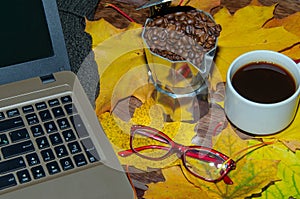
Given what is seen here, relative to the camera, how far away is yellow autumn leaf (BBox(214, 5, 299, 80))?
0.91m

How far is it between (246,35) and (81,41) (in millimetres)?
239

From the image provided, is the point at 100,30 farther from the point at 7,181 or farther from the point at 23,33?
the point at 7,181

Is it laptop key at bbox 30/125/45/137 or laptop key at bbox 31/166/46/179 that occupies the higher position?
laptop key at bbox 30/125/45/137

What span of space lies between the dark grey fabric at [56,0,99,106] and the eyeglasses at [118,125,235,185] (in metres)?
0.09

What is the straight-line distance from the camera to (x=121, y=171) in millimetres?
782

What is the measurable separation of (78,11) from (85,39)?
0.06m

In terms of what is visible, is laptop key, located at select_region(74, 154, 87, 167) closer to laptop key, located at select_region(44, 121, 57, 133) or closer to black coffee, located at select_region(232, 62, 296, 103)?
A: laptop key, located at select_region(44, 121, 57, 133)

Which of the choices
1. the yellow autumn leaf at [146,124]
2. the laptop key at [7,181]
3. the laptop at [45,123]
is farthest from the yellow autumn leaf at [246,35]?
the laptop key at [7,181]

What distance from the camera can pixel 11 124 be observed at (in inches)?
31.3

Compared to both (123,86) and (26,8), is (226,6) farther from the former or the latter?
(26,8)

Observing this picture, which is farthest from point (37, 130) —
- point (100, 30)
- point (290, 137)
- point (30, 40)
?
point (290, 137)

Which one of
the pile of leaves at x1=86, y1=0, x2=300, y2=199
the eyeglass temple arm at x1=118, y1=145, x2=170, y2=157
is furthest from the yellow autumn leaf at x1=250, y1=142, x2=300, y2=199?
the eyeglass temple arm at x1=118, y1=145, x2=170, y2=157

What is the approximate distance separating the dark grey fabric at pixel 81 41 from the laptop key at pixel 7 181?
0.17 m

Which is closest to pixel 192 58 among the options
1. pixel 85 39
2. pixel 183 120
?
pixel 183 120
